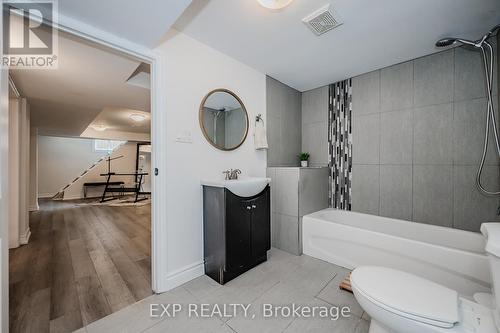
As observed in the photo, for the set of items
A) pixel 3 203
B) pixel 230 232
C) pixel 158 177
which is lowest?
pixel 230 232

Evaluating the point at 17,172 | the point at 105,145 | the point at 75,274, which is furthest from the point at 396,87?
the point at 105,145

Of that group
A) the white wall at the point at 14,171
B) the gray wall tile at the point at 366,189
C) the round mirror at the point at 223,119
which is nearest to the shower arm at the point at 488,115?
the gray wall tile at the point at 366,189

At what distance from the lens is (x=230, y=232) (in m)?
1.78

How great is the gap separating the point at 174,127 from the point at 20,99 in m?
2.75

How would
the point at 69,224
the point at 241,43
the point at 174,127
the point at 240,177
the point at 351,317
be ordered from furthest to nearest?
1. the point at 69,224
2. the point at 240,177
3. the point at 241,43
4. the point at 174,127
5. the point at 351,317

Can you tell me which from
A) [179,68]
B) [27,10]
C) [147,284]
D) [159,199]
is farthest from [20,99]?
Answer: [147,284]

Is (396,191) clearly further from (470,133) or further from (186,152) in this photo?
(186,152)

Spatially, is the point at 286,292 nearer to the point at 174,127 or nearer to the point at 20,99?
the point at 174,127

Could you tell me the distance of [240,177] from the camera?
2305 mm

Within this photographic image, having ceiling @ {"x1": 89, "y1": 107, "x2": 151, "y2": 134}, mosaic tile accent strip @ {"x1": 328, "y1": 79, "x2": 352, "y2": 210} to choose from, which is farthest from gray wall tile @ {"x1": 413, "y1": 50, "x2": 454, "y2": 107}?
ceiling @ {"x1": 89, "y1": 107, "x2": 151, "y2": 134}

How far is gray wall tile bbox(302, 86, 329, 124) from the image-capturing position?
2951 millimetres

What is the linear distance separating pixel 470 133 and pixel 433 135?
27 centimetres

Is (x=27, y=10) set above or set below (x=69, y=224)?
above

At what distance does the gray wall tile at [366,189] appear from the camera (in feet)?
8.14
